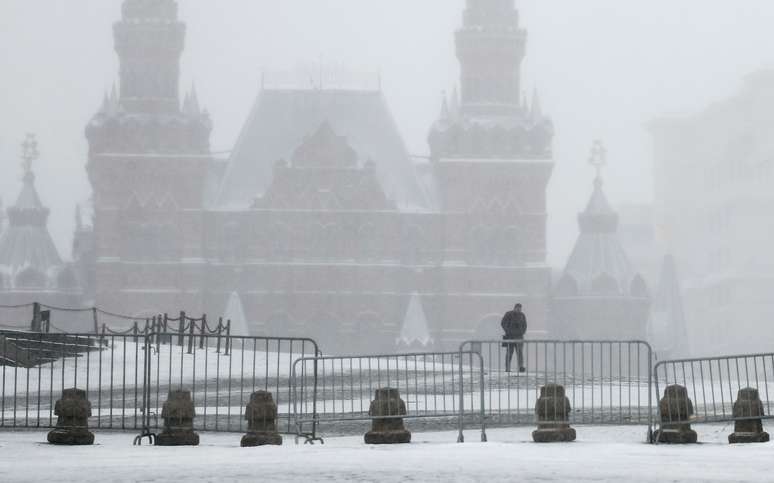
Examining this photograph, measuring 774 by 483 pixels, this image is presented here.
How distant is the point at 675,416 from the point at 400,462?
4161mm

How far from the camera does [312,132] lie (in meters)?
82.8

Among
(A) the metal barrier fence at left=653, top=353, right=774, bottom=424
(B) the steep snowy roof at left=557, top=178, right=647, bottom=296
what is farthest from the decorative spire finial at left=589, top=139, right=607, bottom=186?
(A) the metal barrier fence at left=653, top=353, right=774, bottom=424

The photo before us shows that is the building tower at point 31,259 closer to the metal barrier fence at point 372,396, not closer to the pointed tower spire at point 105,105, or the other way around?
the pointed tower spire at point 105,105

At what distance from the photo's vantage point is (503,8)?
270 ft

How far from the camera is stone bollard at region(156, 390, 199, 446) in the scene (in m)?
16.2

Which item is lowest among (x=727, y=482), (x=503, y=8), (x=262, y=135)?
(x=727, y=482)

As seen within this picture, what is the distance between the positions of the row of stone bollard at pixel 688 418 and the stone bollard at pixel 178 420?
4.43m

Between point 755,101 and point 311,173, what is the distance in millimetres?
50996

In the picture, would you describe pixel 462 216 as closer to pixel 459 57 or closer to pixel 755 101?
pixel 459 57

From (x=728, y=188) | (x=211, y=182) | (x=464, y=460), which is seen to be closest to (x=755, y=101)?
(x=728, y=188)

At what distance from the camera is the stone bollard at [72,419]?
53.5ft

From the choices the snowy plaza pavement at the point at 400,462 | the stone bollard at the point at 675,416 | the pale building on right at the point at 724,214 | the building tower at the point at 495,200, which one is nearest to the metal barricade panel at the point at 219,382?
the snowy plaza pavement at the point at 400,462

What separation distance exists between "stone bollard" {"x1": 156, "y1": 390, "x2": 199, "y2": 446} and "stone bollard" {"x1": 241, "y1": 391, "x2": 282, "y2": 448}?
0.53m

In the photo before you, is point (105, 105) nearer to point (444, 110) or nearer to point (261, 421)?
point (444, 110)
